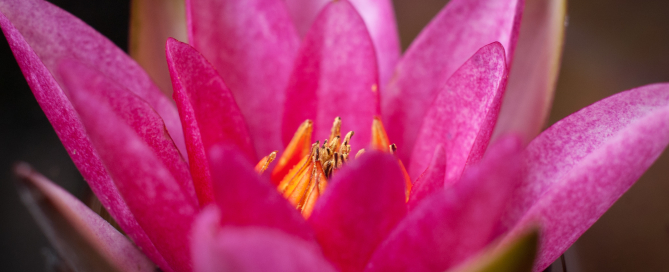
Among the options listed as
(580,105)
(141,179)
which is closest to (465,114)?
(141,179)

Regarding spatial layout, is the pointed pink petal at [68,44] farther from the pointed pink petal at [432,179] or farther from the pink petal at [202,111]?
the pointed pink petal at [432,179]

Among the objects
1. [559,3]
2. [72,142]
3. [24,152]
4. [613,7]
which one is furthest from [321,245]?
[613,7]

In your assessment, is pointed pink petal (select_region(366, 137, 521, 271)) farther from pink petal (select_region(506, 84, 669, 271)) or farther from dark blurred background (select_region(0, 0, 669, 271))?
dark blurred background (select_region(0, 0, 669, 271))

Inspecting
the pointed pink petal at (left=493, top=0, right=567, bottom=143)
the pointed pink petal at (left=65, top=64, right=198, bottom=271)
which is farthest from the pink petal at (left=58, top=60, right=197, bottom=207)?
the pointed pink petal at (left=493, top=0, right=567, bottom=143)

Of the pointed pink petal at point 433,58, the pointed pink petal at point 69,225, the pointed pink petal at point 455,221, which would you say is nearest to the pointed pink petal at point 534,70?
the pointed pink petal at point 433,58

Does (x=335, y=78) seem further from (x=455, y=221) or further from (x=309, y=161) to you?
(x=455, y=221)
